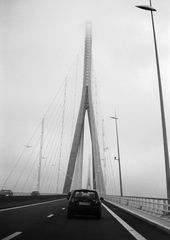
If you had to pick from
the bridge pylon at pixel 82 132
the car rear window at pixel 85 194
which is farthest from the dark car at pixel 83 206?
the bridge pylon at pixel 82 132

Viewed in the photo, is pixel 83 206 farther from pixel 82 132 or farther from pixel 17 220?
pixel 82 132

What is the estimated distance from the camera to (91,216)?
17391mm

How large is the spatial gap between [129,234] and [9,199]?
769 inches

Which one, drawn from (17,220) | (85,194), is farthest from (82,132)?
(17,220)

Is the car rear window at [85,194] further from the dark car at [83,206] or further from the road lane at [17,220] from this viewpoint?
the road lane at [17,220]

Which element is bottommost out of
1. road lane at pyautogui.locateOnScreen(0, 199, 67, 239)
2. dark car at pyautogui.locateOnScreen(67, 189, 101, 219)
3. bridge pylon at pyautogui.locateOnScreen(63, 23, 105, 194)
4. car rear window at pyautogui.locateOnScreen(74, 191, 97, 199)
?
road lane at pyautogui.locateOnScreen(0, 199, 67, 239)

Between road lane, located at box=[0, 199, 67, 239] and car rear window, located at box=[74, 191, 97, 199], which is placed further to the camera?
car rear window, located at box=[74, 191, 97, 199]

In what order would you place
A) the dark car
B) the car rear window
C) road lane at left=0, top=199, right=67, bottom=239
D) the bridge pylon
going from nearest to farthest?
road lane at left=0, top=199, right=67, bottom=239 → the dark car → the car rear window → the bridge pylon

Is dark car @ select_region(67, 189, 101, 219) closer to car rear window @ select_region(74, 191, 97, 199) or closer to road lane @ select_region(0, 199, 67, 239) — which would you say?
car rear window @ select_region(74, 191, 97, 199)

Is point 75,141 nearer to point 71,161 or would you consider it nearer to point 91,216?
point 71,161

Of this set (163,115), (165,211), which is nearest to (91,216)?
(165,211)

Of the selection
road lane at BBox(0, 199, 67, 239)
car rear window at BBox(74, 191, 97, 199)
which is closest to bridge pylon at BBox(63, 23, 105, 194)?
road lane at BBox(0, 199, 67, 239)

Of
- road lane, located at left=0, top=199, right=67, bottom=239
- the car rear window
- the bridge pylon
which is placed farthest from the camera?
the bridge pylon

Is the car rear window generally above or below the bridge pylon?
below
